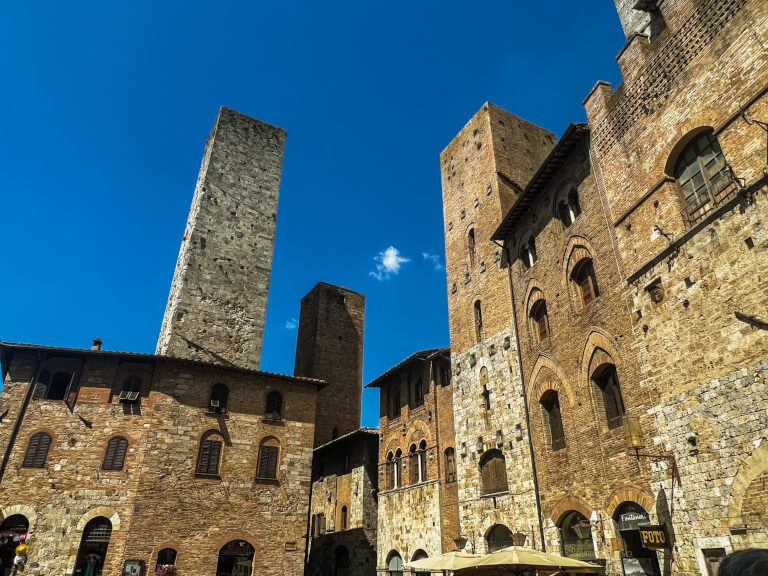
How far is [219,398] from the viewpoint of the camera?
67.6ft

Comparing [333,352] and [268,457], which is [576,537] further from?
[333,352]

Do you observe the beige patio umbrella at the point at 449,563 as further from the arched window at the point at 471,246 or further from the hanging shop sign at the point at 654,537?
the arched window at the point at 471,246

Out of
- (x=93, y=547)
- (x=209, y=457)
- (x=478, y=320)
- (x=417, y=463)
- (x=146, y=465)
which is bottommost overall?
(x=93, y=547)

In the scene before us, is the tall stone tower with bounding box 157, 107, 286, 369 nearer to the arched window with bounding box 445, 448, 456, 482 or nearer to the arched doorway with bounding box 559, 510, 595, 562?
the arched window with bounding box 445, 448, 456, 482

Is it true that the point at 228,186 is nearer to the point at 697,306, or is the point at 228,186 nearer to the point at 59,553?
the point at 59,553

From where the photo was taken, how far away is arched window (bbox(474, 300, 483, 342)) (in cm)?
1980

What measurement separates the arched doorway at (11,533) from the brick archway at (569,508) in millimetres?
16508

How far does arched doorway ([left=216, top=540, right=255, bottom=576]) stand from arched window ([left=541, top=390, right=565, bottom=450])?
11840 millimetres

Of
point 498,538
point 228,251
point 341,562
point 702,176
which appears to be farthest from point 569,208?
point 341,562

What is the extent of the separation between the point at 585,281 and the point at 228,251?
18128 millimetres

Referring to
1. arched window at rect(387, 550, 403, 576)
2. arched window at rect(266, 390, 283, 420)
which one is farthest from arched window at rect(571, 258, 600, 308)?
arched window at rect(387, 550, 403, 576)

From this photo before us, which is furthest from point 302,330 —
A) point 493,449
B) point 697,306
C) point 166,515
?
point 697,306

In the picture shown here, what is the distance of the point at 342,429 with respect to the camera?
3106 cm

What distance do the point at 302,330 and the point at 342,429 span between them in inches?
298
